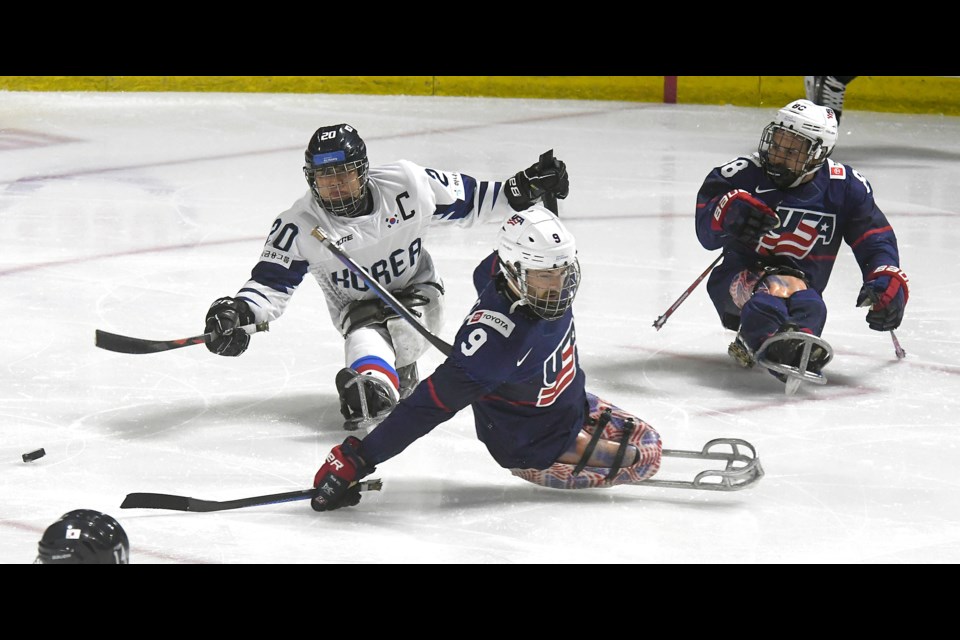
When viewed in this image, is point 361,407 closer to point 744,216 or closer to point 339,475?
point 339,475

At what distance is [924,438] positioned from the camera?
368cm

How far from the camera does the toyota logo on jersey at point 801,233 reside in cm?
421

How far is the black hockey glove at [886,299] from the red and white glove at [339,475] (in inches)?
67.8

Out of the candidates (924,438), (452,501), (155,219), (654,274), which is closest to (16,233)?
(155,219)

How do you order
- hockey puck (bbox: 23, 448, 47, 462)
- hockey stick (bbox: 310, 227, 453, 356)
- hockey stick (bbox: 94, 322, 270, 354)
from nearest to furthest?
hockey puck (bbox: 23, 448, 47, 462), hockey stick (bbox: 310, 227, 453, 356), hockey stick (bbox: 94, 322, 270, 354)

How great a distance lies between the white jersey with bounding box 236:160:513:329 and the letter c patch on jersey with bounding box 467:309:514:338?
0.81m

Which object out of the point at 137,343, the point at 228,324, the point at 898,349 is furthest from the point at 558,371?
the point at 898,349

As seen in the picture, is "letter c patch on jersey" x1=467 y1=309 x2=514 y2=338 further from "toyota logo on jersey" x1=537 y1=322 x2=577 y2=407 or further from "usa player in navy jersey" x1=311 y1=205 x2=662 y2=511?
"toyota logo on jersey" x1=537 y1=322 x2=577 y2=407

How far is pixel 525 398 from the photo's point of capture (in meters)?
3.12

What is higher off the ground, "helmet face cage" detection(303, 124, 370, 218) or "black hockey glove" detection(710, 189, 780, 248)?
"helmet face cage" detection(303, 124, 370, 218)

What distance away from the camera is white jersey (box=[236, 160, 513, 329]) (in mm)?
3750

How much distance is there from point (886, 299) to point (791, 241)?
35 cm

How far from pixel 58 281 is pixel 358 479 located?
2461 mm

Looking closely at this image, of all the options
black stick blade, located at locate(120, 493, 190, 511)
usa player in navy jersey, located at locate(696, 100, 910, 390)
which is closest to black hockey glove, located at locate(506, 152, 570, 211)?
usa player in navy jersey, located at locate(696, 100, 910, 390)
